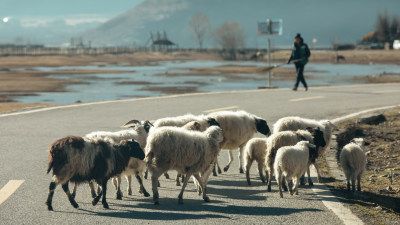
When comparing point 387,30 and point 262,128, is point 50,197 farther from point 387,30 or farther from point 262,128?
point 387,30

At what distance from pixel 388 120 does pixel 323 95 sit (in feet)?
19.4

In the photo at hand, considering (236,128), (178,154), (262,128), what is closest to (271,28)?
(262,128)

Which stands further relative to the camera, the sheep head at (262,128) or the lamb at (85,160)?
the sheep head at (262,128)

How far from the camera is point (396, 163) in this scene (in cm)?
1234

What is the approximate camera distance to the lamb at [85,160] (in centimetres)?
742

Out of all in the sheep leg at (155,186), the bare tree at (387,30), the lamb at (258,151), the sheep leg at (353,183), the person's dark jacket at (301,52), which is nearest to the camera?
the sheep leg at (155,186)

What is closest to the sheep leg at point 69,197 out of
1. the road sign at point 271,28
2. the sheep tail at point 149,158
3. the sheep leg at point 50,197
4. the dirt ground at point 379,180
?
the sheep leg at point 50,197

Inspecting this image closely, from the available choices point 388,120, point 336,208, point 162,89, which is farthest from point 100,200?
point 162,89

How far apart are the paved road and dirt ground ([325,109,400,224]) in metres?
0.56

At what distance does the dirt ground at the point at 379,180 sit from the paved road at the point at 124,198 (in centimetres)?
56

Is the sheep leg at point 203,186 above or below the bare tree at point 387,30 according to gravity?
below

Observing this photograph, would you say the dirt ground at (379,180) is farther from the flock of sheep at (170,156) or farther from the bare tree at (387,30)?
the bare tree at (387,30)

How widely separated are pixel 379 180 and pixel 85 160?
18.8ft

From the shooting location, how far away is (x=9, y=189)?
857 centimetres
